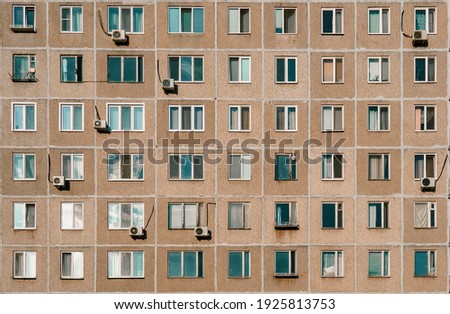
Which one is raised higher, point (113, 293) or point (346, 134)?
point (346, 134)

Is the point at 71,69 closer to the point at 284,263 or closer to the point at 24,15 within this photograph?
the point at 24,15

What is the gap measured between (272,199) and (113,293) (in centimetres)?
814

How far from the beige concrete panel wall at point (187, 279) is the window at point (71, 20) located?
10.5 m

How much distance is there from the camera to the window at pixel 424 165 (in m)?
18.6

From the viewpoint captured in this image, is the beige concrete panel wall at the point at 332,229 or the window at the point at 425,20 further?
the window at the point at 425,20

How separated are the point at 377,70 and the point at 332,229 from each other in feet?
24.3

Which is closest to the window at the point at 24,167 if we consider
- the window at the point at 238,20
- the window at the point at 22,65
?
the window at the point at 22,65

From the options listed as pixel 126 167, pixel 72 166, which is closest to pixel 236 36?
pixel 126 167

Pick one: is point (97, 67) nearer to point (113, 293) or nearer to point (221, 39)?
point (221, 39)

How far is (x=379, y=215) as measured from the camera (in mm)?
18641

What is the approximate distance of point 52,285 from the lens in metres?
18.4

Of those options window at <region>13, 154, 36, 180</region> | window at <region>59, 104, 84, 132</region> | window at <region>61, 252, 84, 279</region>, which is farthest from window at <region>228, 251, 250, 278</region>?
window at <region>13, 154, 36, 180</region>

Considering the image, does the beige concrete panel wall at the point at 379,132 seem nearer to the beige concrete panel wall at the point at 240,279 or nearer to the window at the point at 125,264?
the beige concrete panel wall at the point at 240,279
